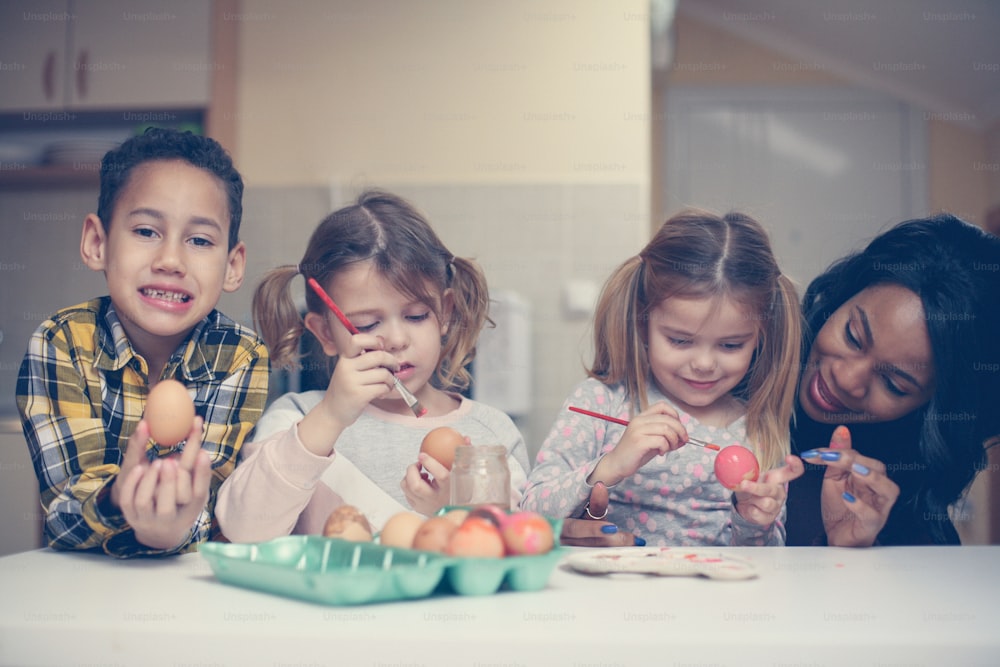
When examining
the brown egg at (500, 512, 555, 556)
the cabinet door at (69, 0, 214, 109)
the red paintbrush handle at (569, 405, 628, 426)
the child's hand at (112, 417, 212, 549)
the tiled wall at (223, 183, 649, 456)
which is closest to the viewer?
the brown egg at (500, 512, 555, 556)

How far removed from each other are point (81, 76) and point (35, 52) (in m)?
0.16

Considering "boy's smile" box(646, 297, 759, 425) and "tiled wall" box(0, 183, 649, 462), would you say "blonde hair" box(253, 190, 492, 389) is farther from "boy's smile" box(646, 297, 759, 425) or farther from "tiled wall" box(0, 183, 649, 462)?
"tiled wall" box(0, 183, 649, 462)

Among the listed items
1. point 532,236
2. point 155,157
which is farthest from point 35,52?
point 155,157

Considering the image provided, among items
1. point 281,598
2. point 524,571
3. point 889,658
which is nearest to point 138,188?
point 281,598

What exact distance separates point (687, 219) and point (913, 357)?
15.6 inches

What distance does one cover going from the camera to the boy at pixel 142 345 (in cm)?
111

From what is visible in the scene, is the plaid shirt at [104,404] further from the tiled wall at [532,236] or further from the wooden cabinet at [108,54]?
the wooden cabinet at [108,54]

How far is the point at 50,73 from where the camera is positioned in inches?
109

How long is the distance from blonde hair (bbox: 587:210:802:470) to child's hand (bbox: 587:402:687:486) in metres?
0.22

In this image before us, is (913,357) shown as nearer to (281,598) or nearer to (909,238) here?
(909,238)

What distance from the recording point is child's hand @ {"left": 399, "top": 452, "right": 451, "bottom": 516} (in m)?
1.16

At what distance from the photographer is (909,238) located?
1.42 meters

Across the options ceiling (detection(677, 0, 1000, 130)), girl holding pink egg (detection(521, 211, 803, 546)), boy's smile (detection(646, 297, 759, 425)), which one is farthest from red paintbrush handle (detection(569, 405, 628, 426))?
ceiling (detection(677, 0, 1000, 130))

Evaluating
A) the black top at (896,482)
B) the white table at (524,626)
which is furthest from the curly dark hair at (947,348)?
the white table at (524,626)
